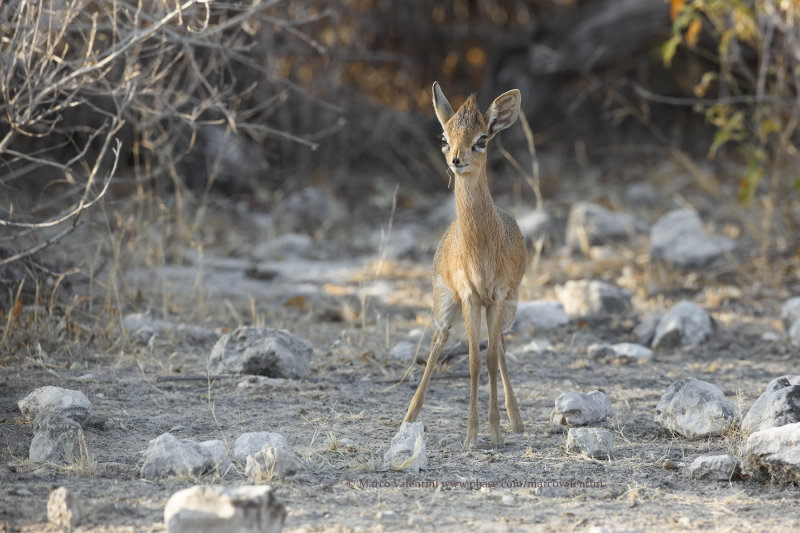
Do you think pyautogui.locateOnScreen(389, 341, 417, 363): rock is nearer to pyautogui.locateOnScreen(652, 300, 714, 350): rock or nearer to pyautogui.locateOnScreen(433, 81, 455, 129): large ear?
pyautogui.locateOnScreen(652, 300, 714, 350): rock

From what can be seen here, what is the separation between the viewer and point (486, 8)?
1306 cm

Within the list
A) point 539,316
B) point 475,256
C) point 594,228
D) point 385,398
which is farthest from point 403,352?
point 594,228

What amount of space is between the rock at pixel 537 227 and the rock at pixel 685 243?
1.02 meters

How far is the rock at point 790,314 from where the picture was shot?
273 inches

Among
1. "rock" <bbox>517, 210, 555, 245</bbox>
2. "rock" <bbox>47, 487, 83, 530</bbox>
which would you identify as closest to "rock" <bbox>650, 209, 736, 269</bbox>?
"rock" <bbox>517, 210, 555, 245</bbox>

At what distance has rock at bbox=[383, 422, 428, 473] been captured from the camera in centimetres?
419

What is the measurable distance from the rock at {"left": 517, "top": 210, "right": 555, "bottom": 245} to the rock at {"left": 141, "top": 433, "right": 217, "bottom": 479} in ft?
18.0

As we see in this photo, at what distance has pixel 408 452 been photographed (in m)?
4.24

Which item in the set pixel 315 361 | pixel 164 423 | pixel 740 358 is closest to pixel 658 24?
pixel 740 358

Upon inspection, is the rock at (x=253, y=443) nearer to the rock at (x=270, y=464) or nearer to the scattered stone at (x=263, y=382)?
the rock at (x=270, y=464)

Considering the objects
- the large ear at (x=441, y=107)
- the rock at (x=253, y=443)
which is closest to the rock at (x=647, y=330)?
the large ear at (x=441, y=107)

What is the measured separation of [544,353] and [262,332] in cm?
189

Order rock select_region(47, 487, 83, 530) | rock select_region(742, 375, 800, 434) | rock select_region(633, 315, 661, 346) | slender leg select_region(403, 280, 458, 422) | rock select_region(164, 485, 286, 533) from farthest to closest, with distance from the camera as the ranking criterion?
rock select_region(633, 315, 661, 346) → slender leg select_region(403, 280, 458, 422) → rock select_region(742, 375, 800, 434) → rock select_region(47, 487, 83, 530) → rock select_region(164, 485, 286, 533)

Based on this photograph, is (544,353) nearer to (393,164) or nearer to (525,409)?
(525,409)
